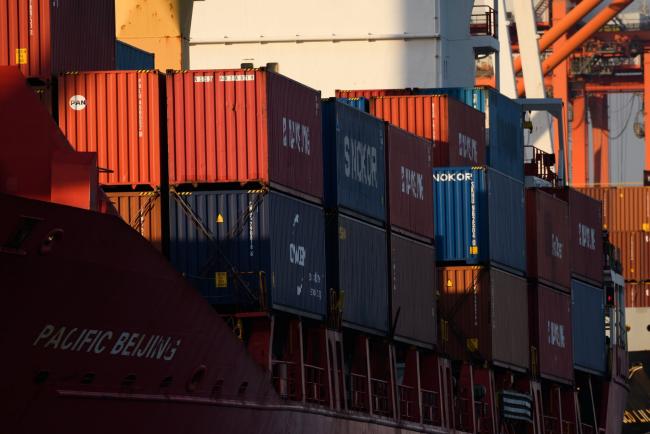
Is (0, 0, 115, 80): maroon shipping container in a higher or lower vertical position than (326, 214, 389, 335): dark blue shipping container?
higher

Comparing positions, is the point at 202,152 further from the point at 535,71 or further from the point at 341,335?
the point at 535,71

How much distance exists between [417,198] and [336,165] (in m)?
4.71

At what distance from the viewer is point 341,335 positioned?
3127cm

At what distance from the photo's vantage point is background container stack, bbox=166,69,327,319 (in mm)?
28000

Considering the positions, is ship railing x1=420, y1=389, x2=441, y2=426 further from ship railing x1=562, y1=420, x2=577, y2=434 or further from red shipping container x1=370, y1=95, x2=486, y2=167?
ship railing x1=562, y1=420, x2=577, y2=434

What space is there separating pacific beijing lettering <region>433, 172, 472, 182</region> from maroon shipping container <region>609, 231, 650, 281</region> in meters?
34.1

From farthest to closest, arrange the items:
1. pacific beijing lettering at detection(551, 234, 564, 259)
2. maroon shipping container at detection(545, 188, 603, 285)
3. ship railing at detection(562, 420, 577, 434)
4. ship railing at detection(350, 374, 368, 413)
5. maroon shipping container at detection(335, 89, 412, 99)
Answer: maroon shipping container at detection(545, 188, 603, 285), ship railing at detection(562, 420, 577, 434), pacific beijing lettering at detection(551, 234, 564, 259), maroon shipping container at detection(335, 89, 412, 99), ship railing at detection(350, 374, 368, 413)

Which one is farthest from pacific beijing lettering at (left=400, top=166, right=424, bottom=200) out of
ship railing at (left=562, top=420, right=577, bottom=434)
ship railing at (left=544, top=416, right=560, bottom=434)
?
ship railing at (left=562, top=420, right=577, bottom=434)

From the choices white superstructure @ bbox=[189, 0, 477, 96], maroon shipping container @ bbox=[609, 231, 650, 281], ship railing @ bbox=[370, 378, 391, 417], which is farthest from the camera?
maroon shipping container @ bbox=[609, 231, 650, 281]

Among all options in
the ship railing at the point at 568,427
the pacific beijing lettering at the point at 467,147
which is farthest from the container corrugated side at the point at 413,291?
the ship railing at the point at 568,427

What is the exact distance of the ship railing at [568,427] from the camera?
46906 mm

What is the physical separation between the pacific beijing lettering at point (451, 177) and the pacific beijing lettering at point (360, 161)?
5848 millimetres

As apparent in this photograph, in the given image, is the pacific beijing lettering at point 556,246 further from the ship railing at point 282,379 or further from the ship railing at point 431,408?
the ship railing at point 282,379

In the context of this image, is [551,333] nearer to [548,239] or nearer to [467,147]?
[548,239]
